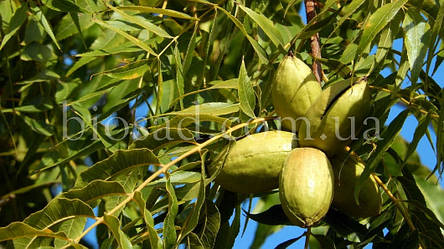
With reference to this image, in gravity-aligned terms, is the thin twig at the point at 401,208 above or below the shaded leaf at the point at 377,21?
below

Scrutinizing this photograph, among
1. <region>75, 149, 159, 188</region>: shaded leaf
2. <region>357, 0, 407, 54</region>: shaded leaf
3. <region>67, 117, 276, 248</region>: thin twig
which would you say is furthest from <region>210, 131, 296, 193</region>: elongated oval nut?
<region>357, 0, 407, 54</region>: shaded leaf

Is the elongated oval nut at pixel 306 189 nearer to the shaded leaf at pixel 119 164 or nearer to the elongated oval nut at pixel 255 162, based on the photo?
the elongated oval nut at pixel 255 162

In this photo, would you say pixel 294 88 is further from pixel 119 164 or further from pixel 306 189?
pixel 119 164

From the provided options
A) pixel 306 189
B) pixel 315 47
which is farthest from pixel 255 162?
pixel 315 47

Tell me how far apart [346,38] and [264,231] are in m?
0.68

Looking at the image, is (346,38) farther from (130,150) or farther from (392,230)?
(130,150)

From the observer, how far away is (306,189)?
148cm

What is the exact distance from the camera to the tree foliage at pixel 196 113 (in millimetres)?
1510

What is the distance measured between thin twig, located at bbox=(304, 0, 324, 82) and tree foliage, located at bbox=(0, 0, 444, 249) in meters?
0.02

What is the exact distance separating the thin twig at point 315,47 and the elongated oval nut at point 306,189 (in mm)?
304

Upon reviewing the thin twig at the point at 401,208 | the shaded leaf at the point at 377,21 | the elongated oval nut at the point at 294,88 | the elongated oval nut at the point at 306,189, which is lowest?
the thin twig at the point at 401,208

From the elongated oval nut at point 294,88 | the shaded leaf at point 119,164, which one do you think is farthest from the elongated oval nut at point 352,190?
the shaded leaf at point 119,164

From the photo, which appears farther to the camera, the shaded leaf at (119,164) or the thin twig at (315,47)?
the thin twig at (315,47)

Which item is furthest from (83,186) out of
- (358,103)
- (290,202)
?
(358,103)
